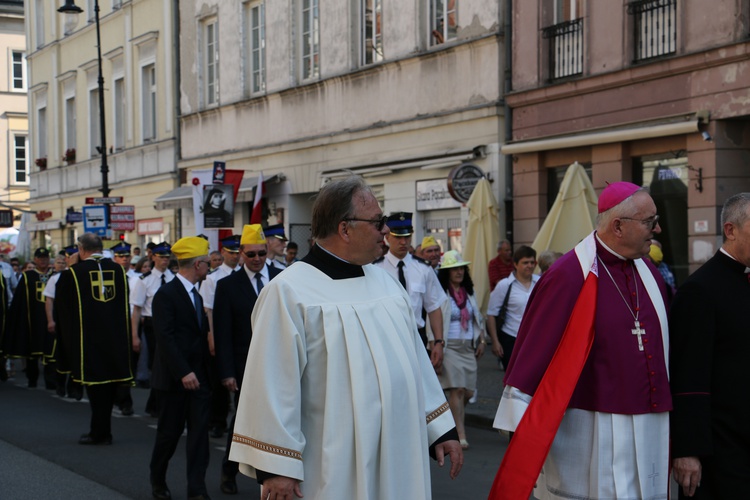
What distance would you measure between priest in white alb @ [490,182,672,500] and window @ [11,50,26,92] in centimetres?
6234

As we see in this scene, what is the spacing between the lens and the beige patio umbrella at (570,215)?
51.6 feet

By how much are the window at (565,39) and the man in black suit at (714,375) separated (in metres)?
13.5

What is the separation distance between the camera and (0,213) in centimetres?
4469

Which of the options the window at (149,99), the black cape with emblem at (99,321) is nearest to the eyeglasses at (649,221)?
the black cape with emblem at (99,321)

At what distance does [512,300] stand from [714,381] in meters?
6.28

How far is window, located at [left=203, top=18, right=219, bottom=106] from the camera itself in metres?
30.3

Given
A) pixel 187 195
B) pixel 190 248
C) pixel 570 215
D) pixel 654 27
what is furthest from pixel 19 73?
pixel 190 248

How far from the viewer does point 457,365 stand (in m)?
10.9

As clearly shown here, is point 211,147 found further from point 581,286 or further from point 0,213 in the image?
point 581,286

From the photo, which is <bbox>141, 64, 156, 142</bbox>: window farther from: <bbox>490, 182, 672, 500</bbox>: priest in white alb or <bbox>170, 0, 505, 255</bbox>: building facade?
<bbox>490, 182, 672, 500</bbox>: priest in white alb

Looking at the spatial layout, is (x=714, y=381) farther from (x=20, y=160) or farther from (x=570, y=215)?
(x=20, y=160)

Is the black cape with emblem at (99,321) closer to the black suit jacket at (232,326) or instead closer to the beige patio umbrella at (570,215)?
the black suit jacket at (232,326)

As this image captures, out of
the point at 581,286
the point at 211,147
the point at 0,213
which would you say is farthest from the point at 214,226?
the point at 0,213

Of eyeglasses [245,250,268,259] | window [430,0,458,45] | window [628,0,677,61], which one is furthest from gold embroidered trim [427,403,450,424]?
window [430,0,458,45]
